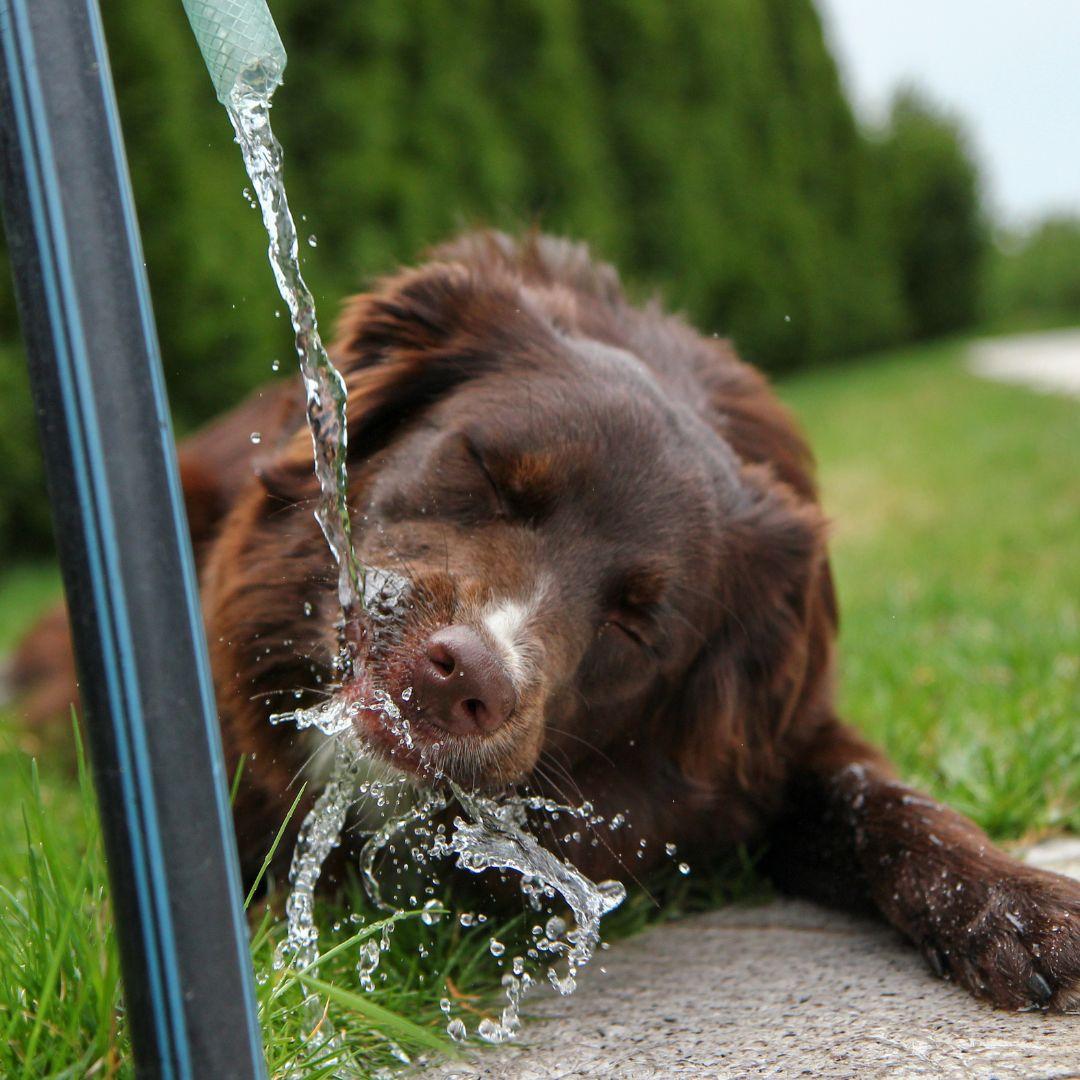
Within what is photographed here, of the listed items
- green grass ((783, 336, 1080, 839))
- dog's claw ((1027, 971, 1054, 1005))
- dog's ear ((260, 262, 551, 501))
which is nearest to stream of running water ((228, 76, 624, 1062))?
dog's ear ((260, 262, 551, 501))

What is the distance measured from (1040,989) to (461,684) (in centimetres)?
102

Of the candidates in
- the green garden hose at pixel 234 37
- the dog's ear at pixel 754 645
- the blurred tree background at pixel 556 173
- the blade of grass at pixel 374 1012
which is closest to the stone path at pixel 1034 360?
the blurred tree background at pixel 556 173

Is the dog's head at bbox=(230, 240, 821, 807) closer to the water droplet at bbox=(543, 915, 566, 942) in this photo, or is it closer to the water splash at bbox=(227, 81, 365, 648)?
the water splash at bbox=(227, 81, 365, 648)

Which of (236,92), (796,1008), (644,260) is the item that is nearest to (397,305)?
(236,92)

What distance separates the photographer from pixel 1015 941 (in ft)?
6.70

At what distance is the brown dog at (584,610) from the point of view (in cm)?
222

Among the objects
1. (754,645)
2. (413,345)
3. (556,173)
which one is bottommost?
(754,645)

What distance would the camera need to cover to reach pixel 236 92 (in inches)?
65.1

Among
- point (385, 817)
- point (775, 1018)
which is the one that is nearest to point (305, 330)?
point (385, 817)

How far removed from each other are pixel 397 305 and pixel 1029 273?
27.3 m

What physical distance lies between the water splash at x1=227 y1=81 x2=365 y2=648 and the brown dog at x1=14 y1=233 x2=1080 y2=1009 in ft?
0.33

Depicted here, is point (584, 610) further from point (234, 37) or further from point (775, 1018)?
point (234, 37)

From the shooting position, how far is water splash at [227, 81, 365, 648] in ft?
6.11

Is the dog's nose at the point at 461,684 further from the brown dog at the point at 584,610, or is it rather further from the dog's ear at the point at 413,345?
the dog's ear at the point at 413,345
